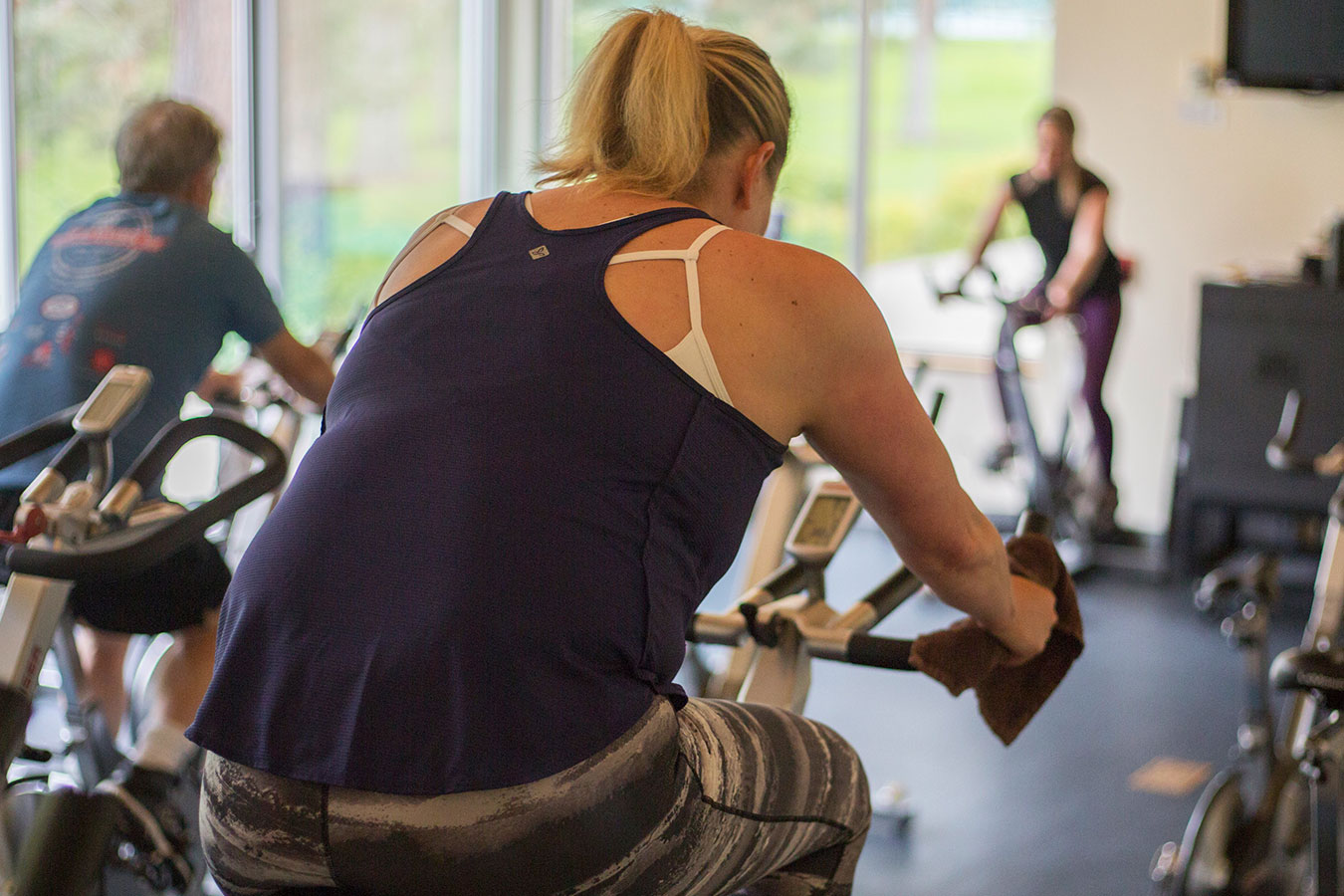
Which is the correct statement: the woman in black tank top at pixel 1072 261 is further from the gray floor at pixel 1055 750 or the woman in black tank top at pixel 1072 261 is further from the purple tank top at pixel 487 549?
the purple tank top at pixel 487 549

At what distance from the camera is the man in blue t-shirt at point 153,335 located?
7.70ft

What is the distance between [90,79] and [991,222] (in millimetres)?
3186

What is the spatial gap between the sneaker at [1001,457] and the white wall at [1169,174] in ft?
2.22

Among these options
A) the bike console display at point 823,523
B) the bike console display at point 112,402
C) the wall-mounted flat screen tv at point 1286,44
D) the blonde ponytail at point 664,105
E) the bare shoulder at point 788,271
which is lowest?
the bike console display at point 823,523

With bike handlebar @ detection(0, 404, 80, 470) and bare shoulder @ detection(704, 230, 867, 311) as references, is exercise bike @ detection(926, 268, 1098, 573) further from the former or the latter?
bare shoulder @ detection(704, 230, 867, 311)

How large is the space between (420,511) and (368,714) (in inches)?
6.2

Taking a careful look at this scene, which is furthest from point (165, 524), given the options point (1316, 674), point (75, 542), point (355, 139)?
point (355, 139)

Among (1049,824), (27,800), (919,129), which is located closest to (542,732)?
(27,800)

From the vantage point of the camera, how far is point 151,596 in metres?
2.40

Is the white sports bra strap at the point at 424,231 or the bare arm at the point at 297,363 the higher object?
the white sports bra strap at the point at 424,231

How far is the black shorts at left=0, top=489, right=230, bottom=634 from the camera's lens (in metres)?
2.38

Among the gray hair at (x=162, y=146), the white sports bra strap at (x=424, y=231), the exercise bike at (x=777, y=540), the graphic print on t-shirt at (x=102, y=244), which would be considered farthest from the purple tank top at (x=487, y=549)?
the gray hair at (x=162, y=146)

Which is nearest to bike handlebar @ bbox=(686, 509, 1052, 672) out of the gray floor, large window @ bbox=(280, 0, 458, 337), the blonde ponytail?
the blonde ponytail

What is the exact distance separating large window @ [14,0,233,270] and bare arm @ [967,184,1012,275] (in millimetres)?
2784
